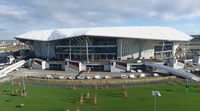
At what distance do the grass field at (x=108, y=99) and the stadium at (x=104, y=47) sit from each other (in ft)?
94.0

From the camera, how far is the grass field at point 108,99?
170 ft

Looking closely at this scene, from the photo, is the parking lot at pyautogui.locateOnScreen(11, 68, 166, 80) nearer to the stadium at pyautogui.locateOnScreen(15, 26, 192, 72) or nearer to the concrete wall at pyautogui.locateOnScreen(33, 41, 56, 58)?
the stadium at pyautogui.locateOnScreen(15, 26, 192, 72)

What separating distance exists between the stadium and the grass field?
2865 centimetres

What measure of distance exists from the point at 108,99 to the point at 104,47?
48465 millimetres

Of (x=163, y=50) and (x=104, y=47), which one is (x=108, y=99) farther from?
(x=163, y=50)

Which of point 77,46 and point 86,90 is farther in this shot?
point 77,46

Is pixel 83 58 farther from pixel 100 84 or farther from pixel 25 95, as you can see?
pixel 25 95

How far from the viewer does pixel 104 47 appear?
10450 centimetres

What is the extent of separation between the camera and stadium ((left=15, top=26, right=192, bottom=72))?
319 feet

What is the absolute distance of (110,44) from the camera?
343 ft

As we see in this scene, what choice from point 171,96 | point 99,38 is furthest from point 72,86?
point 99,38

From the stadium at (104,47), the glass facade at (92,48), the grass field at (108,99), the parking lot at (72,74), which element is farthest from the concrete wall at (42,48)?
the grass field at (108,99)

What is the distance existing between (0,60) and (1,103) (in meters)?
74.2

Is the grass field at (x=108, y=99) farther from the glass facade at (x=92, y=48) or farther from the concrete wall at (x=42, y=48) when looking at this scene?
the concrete wall at (x=42, y=48)
